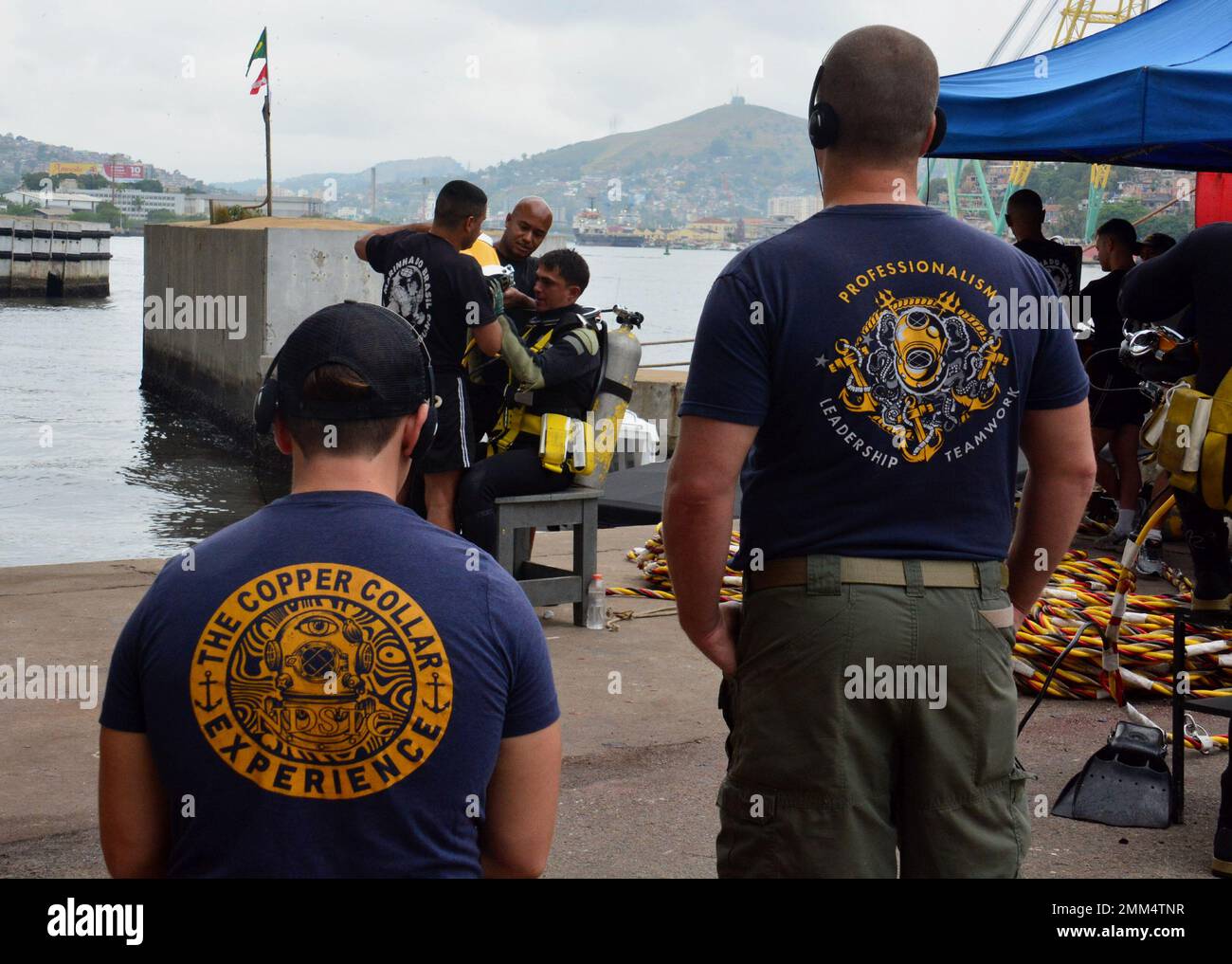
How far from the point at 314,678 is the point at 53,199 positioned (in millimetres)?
127577

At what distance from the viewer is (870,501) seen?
94.7 inches

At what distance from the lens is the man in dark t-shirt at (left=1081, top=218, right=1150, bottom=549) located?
9102 millimetres

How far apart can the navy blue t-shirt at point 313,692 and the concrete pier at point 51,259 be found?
75.1 m

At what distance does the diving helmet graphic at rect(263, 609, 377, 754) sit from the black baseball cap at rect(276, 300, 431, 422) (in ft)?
1.02

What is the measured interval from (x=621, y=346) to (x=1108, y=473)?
4534mm

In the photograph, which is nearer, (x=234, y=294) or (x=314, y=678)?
(x=314, y=678)

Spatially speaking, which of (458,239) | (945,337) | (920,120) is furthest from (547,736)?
(458,239)

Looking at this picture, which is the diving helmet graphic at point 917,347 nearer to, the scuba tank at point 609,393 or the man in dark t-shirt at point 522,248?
the scuba tank at point 609,393

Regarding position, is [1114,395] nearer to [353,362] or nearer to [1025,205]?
[1025,205]

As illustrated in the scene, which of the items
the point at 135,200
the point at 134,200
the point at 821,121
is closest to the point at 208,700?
the point at 821,121

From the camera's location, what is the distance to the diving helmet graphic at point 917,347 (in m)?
2.40

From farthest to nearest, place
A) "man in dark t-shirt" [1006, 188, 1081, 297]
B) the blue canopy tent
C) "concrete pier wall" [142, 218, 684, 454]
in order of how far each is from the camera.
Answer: "concrete pier wall" [142, 218, 684, 454], "man in dark t-shirt" [1006, 188, 1081, 297], the blue canopy tent

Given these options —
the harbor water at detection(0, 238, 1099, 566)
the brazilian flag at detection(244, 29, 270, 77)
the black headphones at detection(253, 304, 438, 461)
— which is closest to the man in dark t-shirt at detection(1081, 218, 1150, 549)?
the harbor water at detection(0, 238, 1099, 566)

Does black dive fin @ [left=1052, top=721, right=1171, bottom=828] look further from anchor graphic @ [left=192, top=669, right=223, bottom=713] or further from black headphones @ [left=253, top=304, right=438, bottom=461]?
anchor graphic @ [left=192, top=669, right=223, bottom=713]
